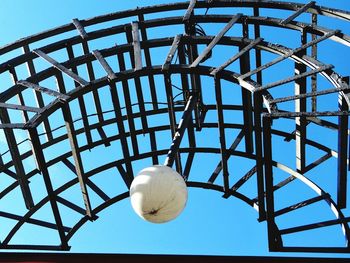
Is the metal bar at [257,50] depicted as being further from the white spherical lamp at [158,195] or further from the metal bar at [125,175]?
the white spherical lamp at [158,195]

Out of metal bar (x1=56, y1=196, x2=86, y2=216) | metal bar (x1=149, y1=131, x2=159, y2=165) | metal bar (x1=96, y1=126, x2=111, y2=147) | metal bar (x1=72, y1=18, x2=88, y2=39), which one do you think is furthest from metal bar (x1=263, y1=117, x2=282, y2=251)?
metal bar (x1=72, y1=18, x2=88, y2=39)

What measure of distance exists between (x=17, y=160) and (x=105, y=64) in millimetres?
3056

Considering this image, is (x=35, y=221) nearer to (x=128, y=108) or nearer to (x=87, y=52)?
(x=128, y=108)

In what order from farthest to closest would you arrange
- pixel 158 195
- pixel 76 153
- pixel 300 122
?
pixel 300 122, pixel 76 153, pixel 158 195

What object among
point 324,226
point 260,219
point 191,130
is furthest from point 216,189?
point 324,226

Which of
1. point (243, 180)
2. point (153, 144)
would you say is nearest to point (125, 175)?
point (153, 144)

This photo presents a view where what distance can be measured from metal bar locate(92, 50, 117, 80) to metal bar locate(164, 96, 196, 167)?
1732 mm

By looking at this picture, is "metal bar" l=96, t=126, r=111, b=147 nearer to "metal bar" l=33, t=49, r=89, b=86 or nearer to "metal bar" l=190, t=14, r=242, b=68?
"metal bar" l=33, t=49, r=89, b=86

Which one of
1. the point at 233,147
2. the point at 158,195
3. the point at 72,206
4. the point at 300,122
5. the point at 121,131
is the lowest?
the point at 158,195

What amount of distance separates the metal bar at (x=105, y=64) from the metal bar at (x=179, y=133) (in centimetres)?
173

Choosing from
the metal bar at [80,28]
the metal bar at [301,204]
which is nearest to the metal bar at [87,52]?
the metal bar at [80,28]

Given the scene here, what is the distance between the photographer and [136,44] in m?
11.8

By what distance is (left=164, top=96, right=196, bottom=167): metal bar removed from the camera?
30.5 feet

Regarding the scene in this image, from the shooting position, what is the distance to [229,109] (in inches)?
548
